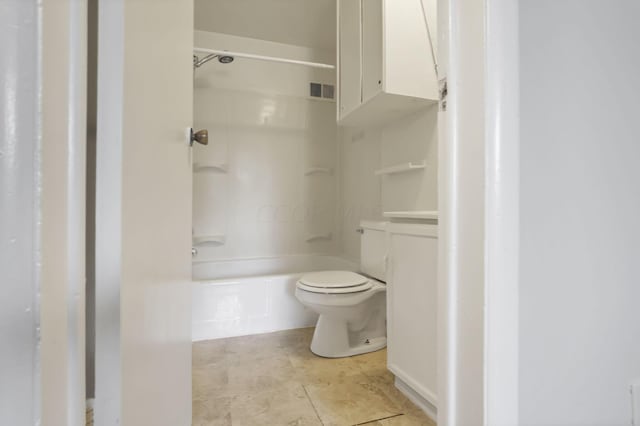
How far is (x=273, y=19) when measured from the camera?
2311 mm

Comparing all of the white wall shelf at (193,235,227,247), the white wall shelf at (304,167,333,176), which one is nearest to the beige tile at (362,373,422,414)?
the white wall shelf at (193,235,227,247)

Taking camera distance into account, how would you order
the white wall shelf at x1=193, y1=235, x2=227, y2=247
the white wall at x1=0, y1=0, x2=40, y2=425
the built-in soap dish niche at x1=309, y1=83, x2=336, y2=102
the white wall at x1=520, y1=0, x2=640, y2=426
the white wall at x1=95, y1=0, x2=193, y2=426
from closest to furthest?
the white wall at x1=0, y1=0, x2=40, y2=425 < the white wall at x1=95, y1=0, x2=193, y2=426 < the white wall at x1=520, y1=0, x2=640, y2=426 < the white wall shelf at x1=193, y1=235, x2=227, y2=247 < the built-in soap dish niche at x1=309, y1=83, x2=336, y2=102

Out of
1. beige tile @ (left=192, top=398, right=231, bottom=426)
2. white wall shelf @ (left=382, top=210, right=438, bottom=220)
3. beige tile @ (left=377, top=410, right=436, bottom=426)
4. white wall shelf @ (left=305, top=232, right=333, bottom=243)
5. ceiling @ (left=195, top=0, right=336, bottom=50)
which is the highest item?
ceiling @ (left=195, top=0, right=336, bottom=50)

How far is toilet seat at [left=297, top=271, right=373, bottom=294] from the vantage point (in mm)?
1583

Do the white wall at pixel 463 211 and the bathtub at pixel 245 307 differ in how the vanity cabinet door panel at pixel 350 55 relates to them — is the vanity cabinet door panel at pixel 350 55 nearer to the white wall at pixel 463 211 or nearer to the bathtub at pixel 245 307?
the white wall at pixel 463 211

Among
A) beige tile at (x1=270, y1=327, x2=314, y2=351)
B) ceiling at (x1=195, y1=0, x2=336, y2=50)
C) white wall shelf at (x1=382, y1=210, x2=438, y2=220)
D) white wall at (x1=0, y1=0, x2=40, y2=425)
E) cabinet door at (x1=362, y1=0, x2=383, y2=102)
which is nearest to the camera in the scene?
white wall at (x1=0, y1=0, x2=40, y2=425)

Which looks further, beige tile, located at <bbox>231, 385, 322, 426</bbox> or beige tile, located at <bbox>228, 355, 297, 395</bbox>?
beige tile, located at <bbox>228, 355, 297, 395</bbox>

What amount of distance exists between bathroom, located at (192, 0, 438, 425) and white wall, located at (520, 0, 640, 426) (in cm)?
51

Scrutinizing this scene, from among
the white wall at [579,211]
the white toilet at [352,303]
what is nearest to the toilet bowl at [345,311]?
the white toilet at [352,303]

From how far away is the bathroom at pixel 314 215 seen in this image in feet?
4.11

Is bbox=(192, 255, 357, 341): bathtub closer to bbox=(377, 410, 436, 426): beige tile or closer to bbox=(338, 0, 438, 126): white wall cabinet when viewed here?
bbox=(377, 410, 436, 426): beige tile

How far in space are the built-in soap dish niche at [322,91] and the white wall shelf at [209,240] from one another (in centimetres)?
157

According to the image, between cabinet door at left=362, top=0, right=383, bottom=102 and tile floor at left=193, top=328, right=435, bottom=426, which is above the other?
cabinet door at left=362, top=0, right=383, bottom=102

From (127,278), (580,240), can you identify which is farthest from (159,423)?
(580,240)
